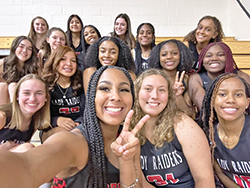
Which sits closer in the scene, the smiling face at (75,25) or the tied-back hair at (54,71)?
the tied-back hair at (54,71)

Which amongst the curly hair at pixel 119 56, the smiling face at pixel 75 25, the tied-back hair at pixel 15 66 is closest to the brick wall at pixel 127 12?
the smiling face at pixel 75 25

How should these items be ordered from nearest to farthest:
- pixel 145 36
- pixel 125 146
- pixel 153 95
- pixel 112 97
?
pixel 125 146
pixel 112 97
pixel 153 95
pixel 145 36

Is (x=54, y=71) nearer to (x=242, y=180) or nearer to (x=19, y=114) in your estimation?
(x=19, y=114)

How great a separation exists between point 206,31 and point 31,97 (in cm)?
250

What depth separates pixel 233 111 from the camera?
1.43 meters

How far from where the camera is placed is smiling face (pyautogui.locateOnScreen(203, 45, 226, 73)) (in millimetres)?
2246

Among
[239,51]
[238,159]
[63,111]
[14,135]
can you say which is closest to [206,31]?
[239,51]

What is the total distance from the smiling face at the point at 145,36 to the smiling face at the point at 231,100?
6.05ft

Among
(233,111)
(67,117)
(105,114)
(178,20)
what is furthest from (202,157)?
(178,20)

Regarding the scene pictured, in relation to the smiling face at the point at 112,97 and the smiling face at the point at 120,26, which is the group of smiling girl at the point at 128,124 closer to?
the smiling face at the point at 112,97

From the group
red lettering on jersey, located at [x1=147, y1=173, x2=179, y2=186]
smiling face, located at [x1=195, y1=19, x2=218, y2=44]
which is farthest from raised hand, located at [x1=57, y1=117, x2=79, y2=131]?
smiling face, located at [x1=195, y1=19, x2=218, y2=44]

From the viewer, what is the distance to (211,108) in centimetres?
158

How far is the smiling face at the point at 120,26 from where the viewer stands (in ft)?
11.3

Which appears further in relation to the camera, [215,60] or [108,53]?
[108,53]
